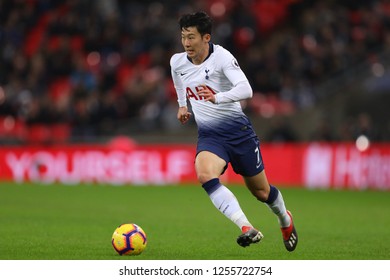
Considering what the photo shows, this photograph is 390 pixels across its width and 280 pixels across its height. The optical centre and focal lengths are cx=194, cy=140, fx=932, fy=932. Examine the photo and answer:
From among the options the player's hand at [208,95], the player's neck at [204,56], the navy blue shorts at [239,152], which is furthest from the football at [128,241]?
the player's neck at [204,56]

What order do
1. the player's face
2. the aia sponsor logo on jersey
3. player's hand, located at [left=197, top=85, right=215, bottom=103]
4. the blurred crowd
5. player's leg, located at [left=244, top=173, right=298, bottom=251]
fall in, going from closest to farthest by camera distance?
player's hand, located at [left=197, top=85, right=215, bottom=103] → the player's face → the aia sponsor logo on jersey → player's leg, located at [left=244, top=173, right=298, bottom=251] → the blurred crowd

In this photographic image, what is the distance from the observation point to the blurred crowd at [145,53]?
2477cm

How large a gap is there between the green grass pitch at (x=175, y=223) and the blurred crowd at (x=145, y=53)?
2.90m

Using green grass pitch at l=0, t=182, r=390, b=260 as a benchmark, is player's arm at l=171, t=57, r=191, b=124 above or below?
above

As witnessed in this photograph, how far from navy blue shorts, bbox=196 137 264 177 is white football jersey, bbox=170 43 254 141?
6.0 inches

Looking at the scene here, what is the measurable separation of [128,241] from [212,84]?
1867mm

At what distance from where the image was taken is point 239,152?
9852mm

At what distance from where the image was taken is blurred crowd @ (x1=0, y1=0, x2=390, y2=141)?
2477 centimetres

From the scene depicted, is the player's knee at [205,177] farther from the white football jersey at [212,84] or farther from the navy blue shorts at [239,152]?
the white football jersey at [212,84]

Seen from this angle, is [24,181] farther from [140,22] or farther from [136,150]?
[140,22]

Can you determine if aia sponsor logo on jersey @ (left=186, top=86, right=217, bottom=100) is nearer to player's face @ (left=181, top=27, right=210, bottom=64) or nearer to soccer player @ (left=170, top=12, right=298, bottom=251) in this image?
soccer player @ (left=170, top=12, right=298, bottom=251)

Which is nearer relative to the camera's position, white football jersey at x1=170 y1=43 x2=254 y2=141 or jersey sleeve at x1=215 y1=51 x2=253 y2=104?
jersey sleeve at x1=215 y1=51 x2=253 y2=104

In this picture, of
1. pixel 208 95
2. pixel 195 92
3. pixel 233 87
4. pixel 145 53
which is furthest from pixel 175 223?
pixel 145 53

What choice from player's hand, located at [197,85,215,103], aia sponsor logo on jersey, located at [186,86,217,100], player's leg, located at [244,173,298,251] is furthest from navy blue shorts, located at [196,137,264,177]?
player's hand, located at [197,85,215,103]
